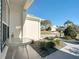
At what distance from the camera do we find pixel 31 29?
15.0 m

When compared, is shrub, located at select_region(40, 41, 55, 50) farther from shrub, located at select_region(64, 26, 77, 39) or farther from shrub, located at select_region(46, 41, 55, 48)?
shrub, located at select_region(64, 26, 77, 39)

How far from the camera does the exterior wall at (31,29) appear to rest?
560 inches

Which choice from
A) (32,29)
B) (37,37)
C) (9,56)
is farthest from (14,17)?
(37,37)

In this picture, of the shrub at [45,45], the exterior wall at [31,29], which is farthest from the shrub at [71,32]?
the shrub at [45,45]

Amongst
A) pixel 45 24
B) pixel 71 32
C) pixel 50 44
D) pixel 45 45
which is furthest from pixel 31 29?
pixel 45 24

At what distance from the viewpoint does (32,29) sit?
1520 cm

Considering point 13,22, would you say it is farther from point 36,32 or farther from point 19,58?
point 36,32

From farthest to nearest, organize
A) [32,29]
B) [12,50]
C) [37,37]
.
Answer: [37,37]
[32,29]
[12,50]

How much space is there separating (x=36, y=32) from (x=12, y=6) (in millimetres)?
8830

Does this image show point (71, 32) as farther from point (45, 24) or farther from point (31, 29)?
point (45, 24)

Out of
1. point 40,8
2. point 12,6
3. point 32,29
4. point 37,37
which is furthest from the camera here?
point 40,8

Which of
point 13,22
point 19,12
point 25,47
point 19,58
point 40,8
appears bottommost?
point 19,58

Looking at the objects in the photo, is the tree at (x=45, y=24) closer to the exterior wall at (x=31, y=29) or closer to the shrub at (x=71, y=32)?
the shrub at (x=71, y=32)

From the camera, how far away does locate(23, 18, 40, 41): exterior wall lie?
46.6 feet
